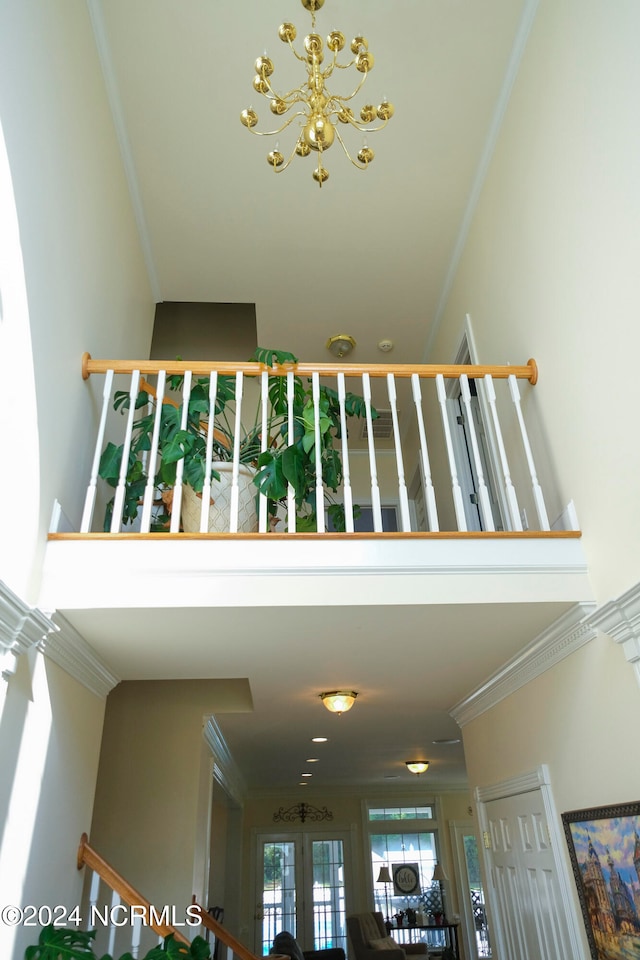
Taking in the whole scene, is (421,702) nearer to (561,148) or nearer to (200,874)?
(200,874)

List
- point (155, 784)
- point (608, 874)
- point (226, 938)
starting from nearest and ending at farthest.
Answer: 1. point (608, 874)
2. point (226, 938)
3. point (155, 784)

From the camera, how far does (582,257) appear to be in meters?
2.60

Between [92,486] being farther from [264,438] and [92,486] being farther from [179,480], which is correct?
[264,438]

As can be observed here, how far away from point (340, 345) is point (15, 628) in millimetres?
3948

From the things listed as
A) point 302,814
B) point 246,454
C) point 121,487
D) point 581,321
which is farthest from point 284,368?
point 302,814

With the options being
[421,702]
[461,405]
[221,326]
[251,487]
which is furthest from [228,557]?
[221,326]

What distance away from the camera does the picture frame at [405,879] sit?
9.61 m

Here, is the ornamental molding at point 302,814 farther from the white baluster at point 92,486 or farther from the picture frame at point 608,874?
the white baluster at point 92,486

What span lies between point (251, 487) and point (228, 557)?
21.2 inches

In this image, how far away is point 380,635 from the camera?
2.83 m

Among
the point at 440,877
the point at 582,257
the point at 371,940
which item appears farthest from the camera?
Result: the point at 440,877

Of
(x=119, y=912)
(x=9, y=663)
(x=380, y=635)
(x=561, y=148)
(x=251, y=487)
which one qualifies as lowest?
(x=119, y=912)

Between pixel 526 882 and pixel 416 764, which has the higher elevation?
→ pixel 416 764

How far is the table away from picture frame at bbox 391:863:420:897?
44 cm
